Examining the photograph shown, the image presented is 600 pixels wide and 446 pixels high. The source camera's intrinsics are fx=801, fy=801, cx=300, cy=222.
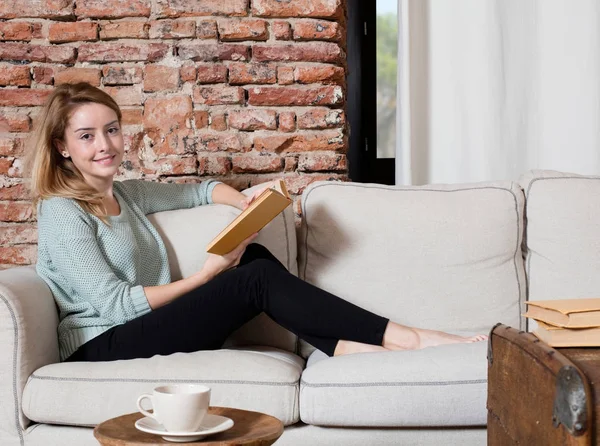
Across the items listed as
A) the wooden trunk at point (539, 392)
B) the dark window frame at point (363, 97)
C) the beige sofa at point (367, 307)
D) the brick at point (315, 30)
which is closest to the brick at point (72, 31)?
the brick at point (315, 30)

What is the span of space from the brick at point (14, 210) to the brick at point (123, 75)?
1.67ft

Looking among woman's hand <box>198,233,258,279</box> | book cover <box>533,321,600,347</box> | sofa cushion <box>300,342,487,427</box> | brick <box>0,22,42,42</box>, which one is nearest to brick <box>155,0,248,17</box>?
brick <box>0,22,42,42</box>

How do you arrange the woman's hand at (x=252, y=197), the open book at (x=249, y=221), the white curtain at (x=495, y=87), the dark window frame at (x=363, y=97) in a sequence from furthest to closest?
the dark window frame at (x=363, y=97)
the white curtain at (x=495, y=87)
the woman's hand at (x=252, y=197)
the open book at (x=249, y=221)

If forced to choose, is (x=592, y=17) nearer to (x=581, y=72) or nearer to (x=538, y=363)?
(x=581, y=72)

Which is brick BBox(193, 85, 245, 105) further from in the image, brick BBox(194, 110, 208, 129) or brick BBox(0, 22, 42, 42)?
brick BBox(0, 22, 42, 42)

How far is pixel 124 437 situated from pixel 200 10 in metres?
1.83

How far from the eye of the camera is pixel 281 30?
271cm

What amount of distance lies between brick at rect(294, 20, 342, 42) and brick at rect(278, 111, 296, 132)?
0.85ft

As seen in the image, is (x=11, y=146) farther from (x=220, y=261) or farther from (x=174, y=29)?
(x=220, y=261)

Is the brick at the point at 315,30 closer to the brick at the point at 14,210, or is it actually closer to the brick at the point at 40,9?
the brick at the point at 40,9

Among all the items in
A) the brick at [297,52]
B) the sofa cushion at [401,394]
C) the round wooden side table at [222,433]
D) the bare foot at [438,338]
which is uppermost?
the brick at [297,52]

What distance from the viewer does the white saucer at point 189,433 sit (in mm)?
1184

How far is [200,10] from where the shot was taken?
2701 mm

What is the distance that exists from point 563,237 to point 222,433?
1.32 m
